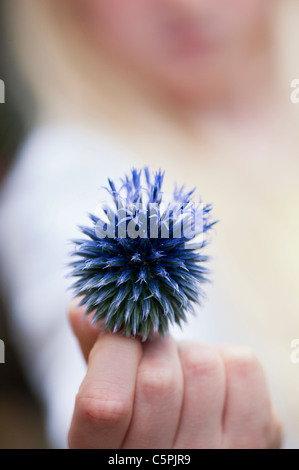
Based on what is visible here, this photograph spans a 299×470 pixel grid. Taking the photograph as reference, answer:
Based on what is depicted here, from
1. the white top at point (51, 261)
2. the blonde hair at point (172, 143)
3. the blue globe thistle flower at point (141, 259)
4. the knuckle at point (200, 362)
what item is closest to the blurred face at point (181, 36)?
the blonde hair at point (172, 143)

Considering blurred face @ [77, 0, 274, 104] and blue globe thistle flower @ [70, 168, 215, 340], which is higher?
blurred face @ [77, 0, 274, 104]

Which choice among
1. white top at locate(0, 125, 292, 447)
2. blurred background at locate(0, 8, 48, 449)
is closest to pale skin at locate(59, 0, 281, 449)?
white top at locate(0, 125, 292, 447)

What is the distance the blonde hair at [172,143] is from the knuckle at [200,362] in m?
0.47

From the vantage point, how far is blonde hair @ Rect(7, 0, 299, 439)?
101cm

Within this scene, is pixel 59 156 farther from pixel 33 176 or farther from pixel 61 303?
pixel 61 303

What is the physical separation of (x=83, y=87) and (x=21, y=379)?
80 centimetres

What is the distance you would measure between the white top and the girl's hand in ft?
1.02

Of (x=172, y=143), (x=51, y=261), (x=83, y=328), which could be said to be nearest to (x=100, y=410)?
(x=83, y=328)

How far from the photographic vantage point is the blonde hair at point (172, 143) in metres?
1.01

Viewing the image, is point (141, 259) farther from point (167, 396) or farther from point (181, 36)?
point (181, 36)

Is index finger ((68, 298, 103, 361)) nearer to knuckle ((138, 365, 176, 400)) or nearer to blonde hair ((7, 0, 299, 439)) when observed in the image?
knuckle ((138, 365, 176, 400))

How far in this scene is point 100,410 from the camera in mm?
420

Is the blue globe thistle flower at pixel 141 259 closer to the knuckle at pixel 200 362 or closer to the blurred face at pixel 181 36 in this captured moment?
the knuckle at pixel 200 362

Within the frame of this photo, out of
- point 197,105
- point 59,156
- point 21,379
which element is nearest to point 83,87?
point 59,156
